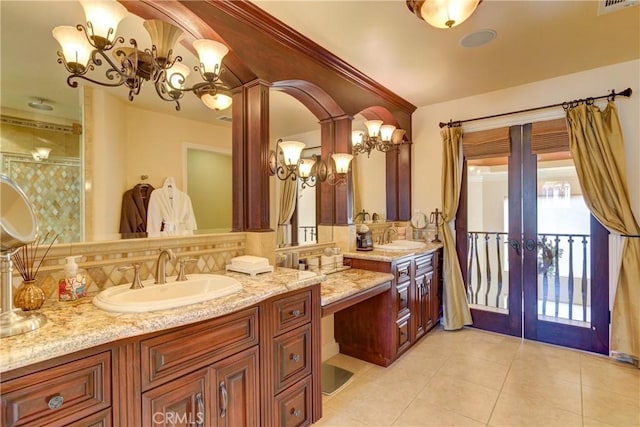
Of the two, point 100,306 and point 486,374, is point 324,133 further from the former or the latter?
point 486,374

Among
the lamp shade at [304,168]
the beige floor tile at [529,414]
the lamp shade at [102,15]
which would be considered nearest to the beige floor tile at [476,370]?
the beige floor tile at [529,414]

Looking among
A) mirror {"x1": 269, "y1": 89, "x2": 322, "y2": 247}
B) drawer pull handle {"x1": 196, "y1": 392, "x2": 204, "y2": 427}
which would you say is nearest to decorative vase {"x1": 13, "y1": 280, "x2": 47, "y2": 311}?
drawer pull handle {"x1": 196, "y1": 392, "x2": 204, "y2": 427}

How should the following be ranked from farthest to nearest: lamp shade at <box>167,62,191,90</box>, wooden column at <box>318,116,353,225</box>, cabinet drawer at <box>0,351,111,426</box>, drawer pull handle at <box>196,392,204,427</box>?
1. wooden column at <box>318,116,353,225</box>
2. lamp shade at <box>167,62,191,90</box>
3. drawer pull handle at <box>196,392,204,427</box>
4. cabinet drawer at <box>0,351,111,426</box>

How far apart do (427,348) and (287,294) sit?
6.63 feet

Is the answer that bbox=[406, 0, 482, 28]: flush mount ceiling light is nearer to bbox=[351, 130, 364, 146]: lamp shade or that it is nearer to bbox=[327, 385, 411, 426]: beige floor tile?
bbox=[351, 130, 364, 146]: lamp shade

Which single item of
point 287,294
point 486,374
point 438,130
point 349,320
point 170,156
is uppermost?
point 438,130

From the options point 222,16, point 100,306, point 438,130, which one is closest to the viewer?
point 100,306

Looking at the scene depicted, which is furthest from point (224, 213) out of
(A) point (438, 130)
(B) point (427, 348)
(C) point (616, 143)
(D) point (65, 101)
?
(C) point (616, 143)

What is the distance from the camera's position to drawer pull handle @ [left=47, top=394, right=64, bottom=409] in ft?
3.03

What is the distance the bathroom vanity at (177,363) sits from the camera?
913 mm

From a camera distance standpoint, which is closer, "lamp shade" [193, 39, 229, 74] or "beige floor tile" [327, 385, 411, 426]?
"lamp shade" [193, 39, 229, 74]

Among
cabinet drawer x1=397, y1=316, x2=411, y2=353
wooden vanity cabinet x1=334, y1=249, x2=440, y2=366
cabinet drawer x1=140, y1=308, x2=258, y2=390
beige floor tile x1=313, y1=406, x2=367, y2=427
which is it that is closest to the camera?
cabinet drawer x1=140, y1=308, x2=258, y2=390

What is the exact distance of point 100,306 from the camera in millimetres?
1204

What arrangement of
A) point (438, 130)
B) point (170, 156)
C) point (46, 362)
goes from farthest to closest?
1. point (438, 130)
2. point (170, 156)
3. point (46, 362)
